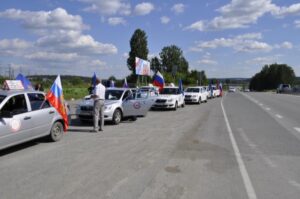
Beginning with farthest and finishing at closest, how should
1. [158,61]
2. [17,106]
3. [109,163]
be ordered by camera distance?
[158,61]
[17,106]
[109,163]

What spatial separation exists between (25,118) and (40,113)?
675 mm

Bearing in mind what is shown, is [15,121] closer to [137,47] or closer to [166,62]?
[137,47]

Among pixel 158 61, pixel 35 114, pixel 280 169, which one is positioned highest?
pixel 158 61

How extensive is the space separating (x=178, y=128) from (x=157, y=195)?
792 cm

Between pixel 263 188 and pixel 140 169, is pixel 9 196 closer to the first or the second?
pixel 140 169

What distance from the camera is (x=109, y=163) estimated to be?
7.28 metres

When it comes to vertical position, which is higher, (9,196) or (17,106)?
(17,106)

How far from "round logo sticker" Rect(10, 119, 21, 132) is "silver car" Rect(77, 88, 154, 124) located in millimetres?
5386

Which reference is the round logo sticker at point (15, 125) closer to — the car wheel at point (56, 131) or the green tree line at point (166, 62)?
the car wheel at point (56, 131)

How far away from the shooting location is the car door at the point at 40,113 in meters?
8.86

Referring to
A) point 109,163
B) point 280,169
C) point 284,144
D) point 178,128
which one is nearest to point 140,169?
point 109,163

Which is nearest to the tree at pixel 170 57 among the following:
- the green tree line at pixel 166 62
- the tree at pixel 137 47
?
the green tree line at pixel 166 62

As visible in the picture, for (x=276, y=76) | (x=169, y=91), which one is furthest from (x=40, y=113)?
(x=276, y=76)

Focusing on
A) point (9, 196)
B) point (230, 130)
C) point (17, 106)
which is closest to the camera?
point (9, 196)
